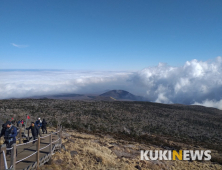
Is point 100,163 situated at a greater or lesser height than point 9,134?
lesser

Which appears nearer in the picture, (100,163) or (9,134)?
(9,134)

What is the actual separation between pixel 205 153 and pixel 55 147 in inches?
679

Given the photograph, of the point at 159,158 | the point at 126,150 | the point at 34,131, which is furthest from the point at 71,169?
the point at 159,158

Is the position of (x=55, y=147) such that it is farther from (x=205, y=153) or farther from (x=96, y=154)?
(x=205, y=153)

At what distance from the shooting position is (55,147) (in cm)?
1045

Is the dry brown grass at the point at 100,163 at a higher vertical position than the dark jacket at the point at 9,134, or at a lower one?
lower

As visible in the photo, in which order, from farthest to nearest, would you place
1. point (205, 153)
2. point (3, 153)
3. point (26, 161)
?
1. point (205, 153)
2. point (26, 161)
3. point (3, 153)

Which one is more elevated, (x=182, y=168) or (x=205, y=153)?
(x=182, y=168)

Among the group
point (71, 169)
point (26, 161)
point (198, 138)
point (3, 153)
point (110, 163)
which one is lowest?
point (198, 138)

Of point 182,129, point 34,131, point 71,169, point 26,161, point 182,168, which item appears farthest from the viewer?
point 182,129

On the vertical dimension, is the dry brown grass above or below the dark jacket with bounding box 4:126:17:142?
below

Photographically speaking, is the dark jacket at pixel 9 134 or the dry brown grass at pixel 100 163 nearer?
the dark jacket at pixel 9 134

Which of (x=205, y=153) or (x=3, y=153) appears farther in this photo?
(x=205, y=153)

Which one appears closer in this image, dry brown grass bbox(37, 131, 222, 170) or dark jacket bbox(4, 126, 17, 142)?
dark jacket bbox(4, 126, 17, 142)
